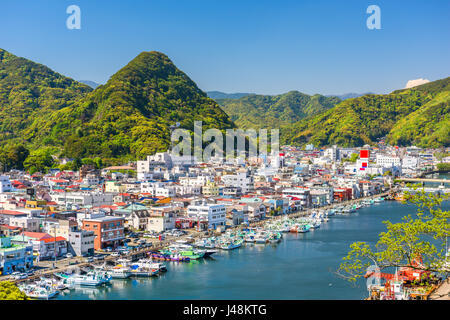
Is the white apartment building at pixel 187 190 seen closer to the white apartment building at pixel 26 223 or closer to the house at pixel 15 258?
the white apartment building at pixel 26 223

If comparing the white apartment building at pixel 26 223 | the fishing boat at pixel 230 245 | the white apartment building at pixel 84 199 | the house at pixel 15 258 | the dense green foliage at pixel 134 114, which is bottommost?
the fishing boat at pixel 230 245

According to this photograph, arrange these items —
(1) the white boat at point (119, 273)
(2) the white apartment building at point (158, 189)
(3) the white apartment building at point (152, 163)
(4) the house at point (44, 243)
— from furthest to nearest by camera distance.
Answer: (3) the white apartment building at point (152, 163), (2) the white apartment building at point (158, 189), (4) the house at point (44, 243), (1) the white boat at point (119, 273)

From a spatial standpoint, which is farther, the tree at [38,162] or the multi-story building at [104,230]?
the tree at [38,162]

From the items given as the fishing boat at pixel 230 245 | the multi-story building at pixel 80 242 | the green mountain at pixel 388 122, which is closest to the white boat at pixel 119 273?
the multi-story building at pixel 80 242

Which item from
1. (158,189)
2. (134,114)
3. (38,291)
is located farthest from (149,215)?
(134,114)

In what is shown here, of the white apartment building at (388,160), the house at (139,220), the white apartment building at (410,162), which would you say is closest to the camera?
the house at (139,220)
